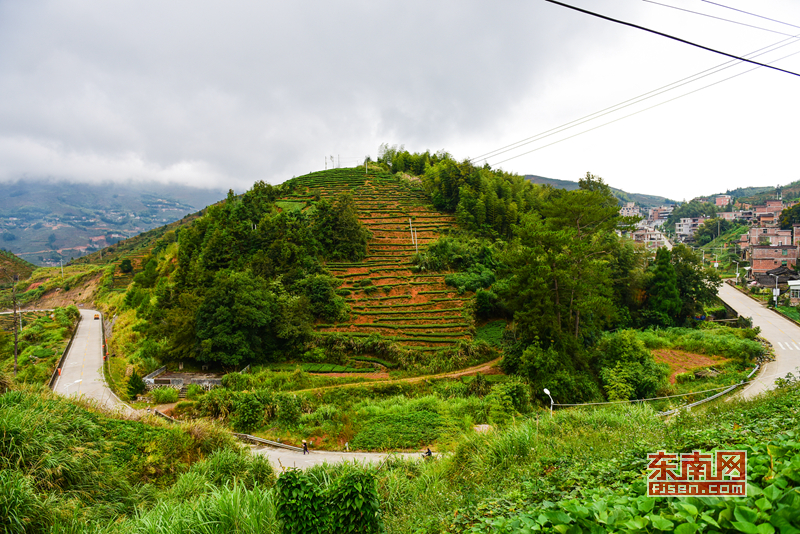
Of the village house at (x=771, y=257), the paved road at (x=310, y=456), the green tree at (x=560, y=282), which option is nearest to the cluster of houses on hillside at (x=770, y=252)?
the village house at (x=771, y=257)

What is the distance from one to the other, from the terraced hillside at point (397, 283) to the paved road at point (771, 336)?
48.3 ft

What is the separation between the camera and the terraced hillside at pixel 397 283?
23719mm

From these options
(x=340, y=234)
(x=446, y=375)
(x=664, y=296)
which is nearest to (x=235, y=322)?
(x=446, y=375)

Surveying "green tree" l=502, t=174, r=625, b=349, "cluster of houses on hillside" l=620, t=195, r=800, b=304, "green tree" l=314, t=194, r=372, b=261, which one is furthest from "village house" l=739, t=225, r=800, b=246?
"green tree" l=314, t=194, r=372, b=261

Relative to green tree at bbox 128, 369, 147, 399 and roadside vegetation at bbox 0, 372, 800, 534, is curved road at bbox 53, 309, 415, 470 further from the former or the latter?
roadside vegetation at bbox 0, 372, 800, 534

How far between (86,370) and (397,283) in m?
21.4

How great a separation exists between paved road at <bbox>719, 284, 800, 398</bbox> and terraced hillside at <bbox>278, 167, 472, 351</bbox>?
14.7 m

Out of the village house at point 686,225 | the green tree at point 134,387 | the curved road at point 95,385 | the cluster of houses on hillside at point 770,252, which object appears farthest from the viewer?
the village house at point 686,225

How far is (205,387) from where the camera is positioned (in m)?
18.3

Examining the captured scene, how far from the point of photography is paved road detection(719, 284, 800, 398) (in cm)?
1702

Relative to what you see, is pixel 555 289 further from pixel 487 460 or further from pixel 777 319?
pixel 777 319

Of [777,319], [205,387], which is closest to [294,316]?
[205,387]

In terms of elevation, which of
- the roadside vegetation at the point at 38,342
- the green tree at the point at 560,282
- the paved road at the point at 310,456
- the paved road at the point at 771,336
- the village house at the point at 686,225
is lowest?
the paved road at the point at 310,456

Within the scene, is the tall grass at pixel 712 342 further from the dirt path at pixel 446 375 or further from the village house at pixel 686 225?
the village house at pixel 686 225
